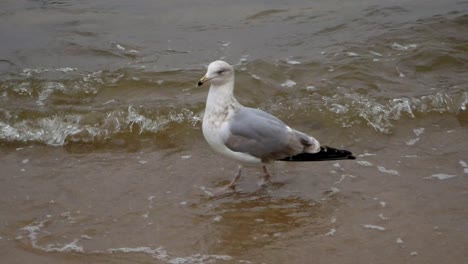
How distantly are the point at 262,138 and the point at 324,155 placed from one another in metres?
0.50

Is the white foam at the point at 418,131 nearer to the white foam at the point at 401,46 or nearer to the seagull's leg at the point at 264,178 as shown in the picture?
the seagull's leg at the point at 264,178

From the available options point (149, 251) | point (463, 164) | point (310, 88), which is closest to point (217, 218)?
point (149, 251)

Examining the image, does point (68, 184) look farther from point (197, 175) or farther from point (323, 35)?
point (323, 35)

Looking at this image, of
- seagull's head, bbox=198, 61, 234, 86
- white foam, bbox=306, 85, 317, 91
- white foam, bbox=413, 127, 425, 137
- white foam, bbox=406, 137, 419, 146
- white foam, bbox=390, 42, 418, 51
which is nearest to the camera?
seagull's head, bbox=198, 61, 234, 86

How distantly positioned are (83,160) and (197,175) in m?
1.08

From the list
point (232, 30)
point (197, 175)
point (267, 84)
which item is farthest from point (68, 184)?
point (232, 30)

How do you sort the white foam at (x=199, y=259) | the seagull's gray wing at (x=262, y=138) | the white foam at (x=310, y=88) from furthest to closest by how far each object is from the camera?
the white foam at (x=310, y=88)
the seagull's gray wing at (x=262, y=138)
the white foam at (x=199, y=259)

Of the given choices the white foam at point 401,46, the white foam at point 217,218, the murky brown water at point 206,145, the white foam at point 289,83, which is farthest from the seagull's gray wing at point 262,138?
the white foam at point 401,46

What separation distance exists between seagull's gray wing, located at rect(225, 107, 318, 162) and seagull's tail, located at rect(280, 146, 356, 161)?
0.04 metres

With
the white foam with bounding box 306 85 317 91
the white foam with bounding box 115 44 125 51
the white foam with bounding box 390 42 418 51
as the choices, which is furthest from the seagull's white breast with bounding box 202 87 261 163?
the white foam with bounding box 390 42 418 51

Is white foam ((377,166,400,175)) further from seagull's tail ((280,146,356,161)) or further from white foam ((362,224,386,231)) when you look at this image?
white foam ((362,224,386,231))

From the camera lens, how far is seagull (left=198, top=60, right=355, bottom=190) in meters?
5.54

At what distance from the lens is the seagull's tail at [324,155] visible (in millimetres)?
5562

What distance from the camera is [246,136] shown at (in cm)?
555
